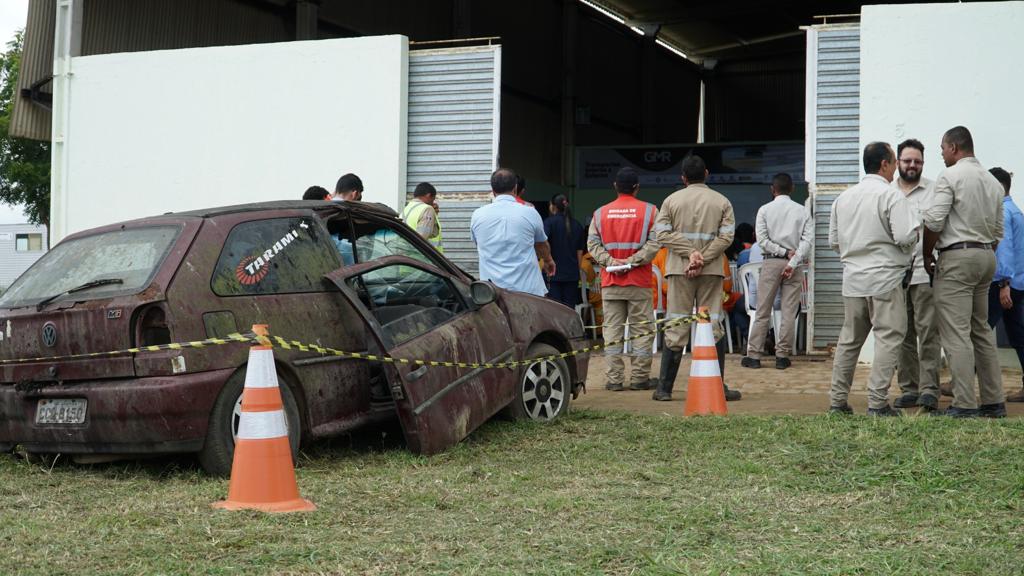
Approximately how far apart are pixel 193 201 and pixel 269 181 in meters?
1.02

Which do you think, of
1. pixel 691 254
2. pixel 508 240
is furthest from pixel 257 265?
pixel 691 254

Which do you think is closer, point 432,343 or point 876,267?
point 432,343

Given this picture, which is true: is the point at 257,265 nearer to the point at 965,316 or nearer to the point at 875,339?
the point at 875,339

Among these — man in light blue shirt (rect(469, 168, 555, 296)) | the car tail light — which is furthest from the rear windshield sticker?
man in light blue shirt (rect(469, 168, 555, 296))

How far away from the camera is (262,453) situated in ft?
16.9

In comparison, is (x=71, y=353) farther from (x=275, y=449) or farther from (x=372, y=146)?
(x=372, y=146)

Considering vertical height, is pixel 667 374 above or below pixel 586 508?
above

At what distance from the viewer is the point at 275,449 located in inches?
204

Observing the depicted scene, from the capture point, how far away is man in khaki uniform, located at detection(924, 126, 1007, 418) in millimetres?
7355

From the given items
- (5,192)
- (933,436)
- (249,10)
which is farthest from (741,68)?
(933,436)

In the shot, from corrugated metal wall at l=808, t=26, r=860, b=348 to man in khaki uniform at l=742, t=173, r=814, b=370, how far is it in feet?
0.92

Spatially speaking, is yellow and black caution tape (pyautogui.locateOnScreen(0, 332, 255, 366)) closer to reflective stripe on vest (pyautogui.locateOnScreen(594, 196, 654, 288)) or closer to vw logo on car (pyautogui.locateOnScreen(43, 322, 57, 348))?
vw logo on car (pyautogui.locateOnScreen(43, 322, 57, 348))

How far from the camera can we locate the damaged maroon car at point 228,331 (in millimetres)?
5832

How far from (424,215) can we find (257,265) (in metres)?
3.81
